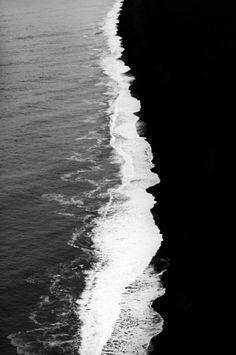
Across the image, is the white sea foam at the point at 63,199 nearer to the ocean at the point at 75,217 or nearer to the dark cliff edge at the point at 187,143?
the ocean at the point at 75,217

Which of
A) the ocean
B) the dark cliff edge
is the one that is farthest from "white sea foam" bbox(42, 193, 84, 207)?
the dark cliff edge

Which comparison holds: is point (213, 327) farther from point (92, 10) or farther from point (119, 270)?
point (92, 10)

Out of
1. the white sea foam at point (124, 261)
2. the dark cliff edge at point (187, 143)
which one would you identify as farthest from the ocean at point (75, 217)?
the dark cliff edge at point (187, 143)

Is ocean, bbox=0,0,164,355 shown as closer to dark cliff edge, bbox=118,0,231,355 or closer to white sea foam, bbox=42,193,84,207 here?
white sea foam, bbox=42,193,84,207

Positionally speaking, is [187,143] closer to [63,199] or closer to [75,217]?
[63,199]

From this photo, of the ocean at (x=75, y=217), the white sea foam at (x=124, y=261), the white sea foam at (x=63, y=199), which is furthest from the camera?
the white sea foam at (x=63, y=199)

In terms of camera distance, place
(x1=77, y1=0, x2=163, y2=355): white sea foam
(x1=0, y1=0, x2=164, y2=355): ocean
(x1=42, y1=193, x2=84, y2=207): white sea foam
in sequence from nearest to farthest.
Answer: (x1=77, y1=0, x2=163, y2=355): white sea foam < (x1=0, y1=0, x2=164, y2=355): ocean < (x1=42, y1=193, x2=84, y2=207): white sea foam
